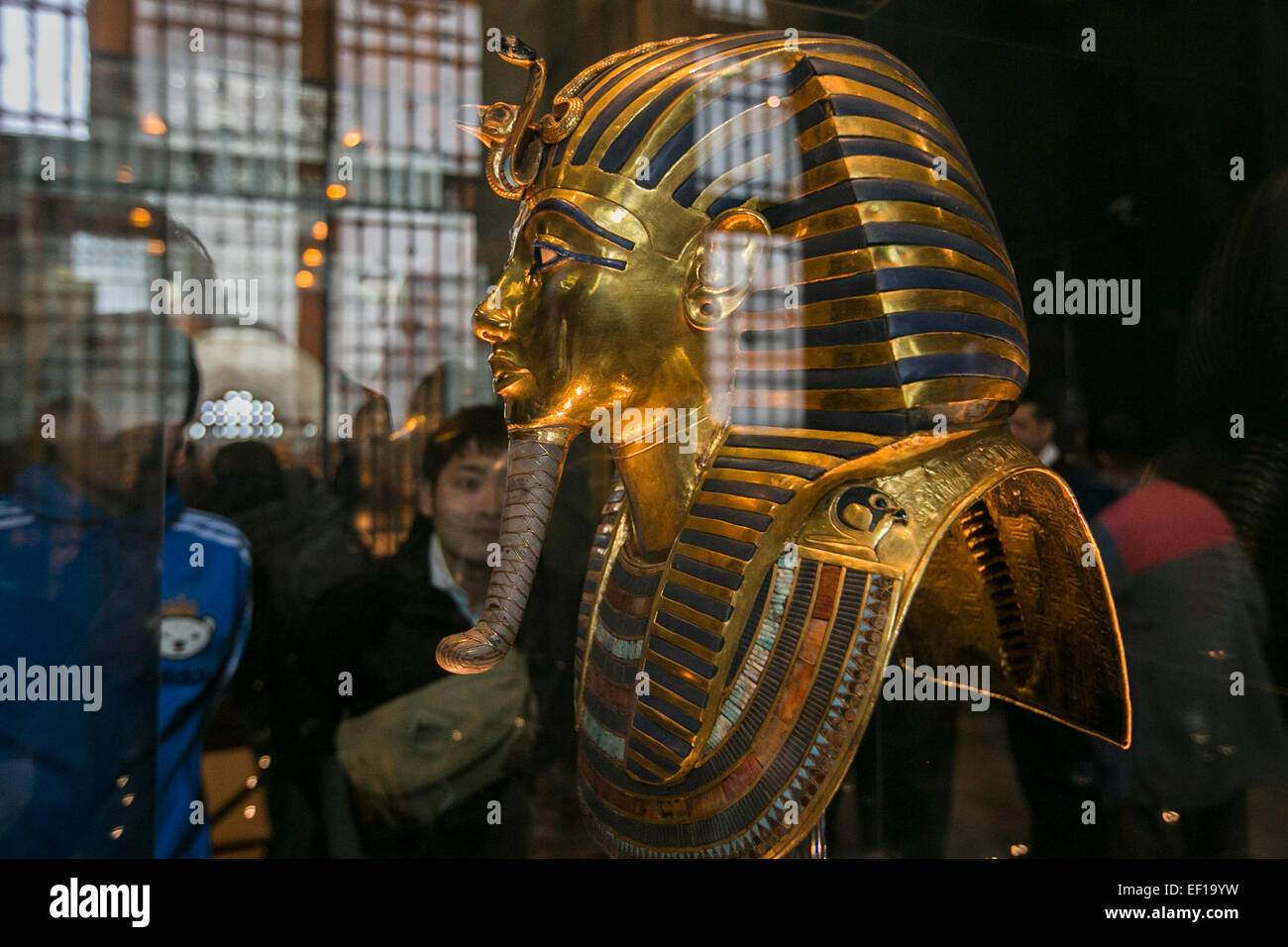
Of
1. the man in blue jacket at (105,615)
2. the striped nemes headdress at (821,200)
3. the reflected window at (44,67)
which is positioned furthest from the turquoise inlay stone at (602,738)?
the reflected window at (44,67)

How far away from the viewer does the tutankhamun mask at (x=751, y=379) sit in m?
1.39

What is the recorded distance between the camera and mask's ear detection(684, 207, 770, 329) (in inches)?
57.9

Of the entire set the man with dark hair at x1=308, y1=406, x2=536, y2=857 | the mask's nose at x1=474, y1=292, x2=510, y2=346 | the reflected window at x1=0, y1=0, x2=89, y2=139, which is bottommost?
the man with dark hair at x1=308, y1=406, x2=536, y2=857

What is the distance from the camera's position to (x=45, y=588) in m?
2.09

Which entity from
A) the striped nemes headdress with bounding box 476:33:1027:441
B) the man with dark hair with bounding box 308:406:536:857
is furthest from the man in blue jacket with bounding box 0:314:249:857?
the striped nemes headdress with bounding box 476:33:1027:441

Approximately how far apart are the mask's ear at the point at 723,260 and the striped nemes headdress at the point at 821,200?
0.03 m

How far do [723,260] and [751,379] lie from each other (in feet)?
0.67

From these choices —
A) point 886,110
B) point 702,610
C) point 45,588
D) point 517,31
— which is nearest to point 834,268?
point 886,110

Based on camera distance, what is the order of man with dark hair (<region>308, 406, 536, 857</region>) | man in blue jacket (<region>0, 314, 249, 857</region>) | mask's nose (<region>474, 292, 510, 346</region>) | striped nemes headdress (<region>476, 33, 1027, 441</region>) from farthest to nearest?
man with dark hair (<region>308, 406, 536, 857</region>)
man in blue jacket (<region>0, 314, 249, 857</region>)
mask's nose (<region>474, 292, 510, 346</region>)
striped nemes headdress (<region>476, 33, 1027, 441</region>)

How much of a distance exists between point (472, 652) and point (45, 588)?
1.26 metres

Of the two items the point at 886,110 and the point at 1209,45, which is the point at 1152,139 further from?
the point at 886,110

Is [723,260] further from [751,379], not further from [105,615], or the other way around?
[105,615]

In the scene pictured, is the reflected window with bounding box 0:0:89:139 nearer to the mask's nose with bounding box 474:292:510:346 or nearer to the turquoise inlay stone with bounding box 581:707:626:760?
the mask's nose with bounding box 474:292:510:346

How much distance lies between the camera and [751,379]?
60.3 inches
